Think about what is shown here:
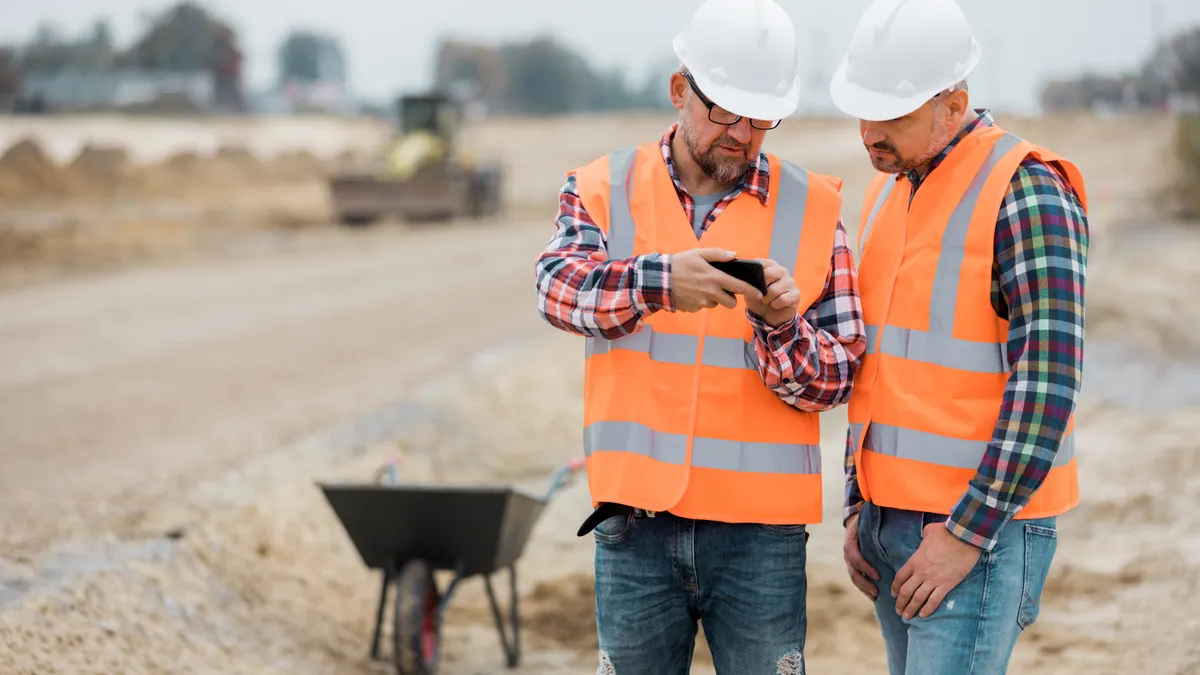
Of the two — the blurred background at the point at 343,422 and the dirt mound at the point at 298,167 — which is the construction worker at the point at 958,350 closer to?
the blurred background at the point at 343,422

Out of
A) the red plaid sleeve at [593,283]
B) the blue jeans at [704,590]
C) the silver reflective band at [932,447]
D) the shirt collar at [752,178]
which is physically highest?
the shirt collar at [752,178]

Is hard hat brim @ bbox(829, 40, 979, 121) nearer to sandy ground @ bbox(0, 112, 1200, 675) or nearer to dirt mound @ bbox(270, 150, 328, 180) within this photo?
sandy ground @ bbox(0, 112, 1200, 675)

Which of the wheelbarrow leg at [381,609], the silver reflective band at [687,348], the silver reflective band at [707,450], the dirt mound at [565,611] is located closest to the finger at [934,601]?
the silver reflective band at [707,450]

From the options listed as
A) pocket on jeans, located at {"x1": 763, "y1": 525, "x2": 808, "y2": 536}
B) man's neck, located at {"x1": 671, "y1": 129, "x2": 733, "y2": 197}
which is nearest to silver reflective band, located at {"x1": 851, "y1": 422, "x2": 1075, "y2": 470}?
pocket on jeans, located at {"x1": 763, "y1": 525, "x2": 808, "y2": 536}

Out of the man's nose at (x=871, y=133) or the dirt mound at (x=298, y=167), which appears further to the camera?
the dirt mound at (x=298, y=167)

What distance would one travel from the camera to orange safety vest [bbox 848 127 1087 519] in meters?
2.40

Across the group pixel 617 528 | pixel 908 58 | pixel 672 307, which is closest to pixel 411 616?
pixel 617 528

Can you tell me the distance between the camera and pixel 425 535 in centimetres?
463

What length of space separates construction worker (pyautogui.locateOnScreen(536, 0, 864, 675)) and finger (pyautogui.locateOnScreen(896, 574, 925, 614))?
215 mm

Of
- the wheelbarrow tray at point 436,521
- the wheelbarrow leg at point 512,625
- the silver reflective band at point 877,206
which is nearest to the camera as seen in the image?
the silver reflective band at point 877,206

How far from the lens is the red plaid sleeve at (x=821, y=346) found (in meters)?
2.43

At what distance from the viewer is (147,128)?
145 feet

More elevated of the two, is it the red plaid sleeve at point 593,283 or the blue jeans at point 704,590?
the red plaid sleeve at point 593,283

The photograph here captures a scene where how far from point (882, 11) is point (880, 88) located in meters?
0.18
